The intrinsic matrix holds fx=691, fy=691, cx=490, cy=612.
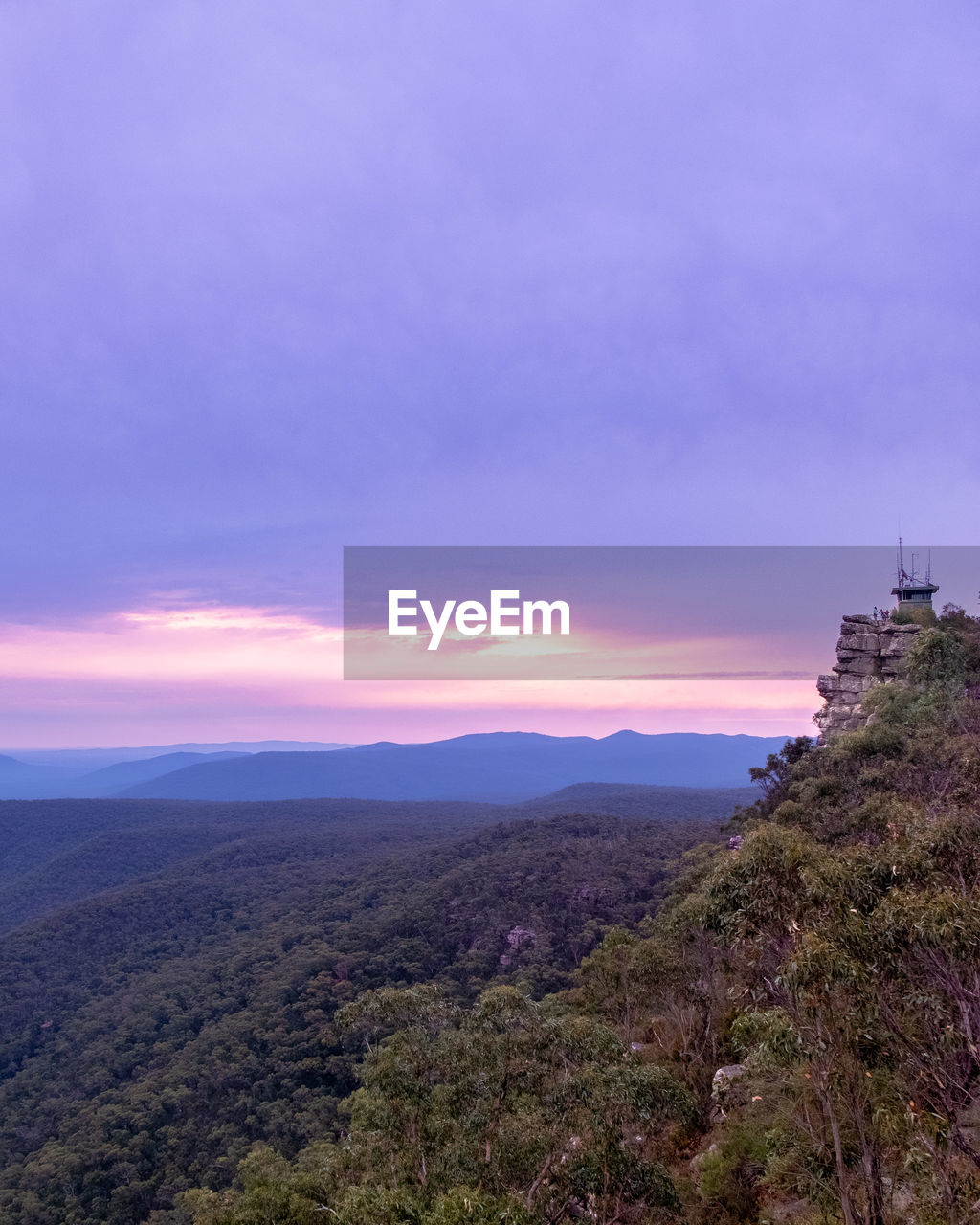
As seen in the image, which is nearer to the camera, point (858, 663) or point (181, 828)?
point (858, 663)

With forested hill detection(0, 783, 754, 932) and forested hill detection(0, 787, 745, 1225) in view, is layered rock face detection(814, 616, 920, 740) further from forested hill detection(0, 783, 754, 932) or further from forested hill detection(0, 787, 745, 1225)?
forested hill detection(0, 783, 754, 932)

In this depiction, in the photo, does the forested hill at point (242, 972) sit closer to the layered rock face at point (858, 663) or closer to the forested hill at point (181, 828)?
the forested hill at point (181, 828)

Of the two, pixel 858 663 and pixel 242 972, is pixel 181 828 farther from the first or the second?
pixel 858 663

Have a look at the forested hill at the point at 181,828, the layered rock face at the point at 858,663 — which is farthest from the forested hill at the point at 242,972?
the layered rock face at the point at 858,663

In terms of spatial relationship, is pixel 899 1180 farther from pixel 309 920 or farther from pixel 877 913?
pixel 309 920

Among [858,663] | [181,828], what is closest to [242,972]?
[858,663]

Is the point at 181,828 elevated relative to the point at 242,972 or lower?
lower

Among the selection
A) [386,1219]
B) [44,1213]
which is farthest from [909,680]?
[44,1213]
